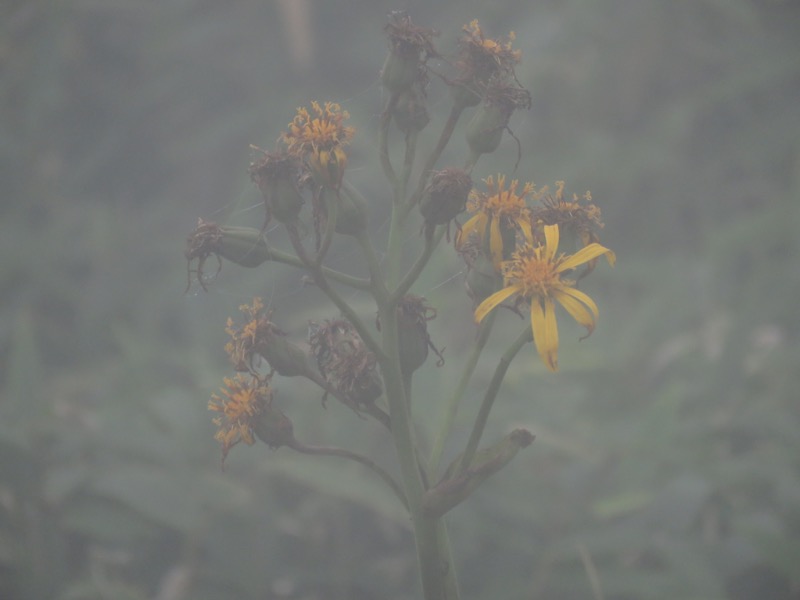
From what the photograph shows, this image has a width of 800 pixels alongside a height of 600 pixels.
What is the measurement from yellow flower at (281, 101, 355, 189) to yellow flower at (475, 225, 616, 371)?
244mm

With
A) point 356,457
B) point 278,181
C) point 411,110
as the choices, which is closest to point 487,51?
point 411,110

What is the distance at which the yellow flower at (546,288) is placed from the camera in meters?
1.03

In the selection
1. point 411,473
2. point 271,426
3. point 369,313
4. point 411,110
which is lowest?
point 411,473

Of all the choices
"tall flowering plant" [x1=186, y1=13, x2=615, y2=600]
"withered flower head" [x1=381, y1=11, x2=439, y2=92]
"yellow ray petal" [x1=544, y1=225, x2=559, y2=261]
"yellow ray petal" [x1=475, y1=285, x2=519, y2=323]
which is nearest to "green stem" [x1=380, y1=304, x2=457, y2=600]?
"tall flowering plant" [x1=186, y1=13, x2=615, y2=600]

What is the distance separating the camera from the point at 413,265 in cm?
111

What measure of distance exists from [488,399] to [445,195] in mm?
256

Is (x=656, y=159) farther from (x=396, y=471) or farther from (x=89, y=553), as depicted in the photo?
(x=89, y=553)

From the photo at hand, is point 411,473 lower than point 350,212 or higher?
lower

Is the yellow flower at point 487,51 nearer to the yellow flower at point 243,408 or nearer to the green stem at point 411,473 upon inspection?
the green stem at point 411,473

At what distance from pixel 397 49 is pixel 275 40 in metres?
2.96

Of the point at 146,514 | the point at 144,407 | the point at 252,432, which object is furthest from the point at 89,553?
the point at 252,432

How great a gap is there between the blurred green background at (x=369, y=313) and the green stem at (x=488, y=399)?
495 millimetres

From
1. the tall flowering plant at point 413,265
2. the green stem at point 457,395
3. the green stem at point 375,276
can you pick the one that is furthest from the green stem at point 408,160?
the green stem at point 457,395

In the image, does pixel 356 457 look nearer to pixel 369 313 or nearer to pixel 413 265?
pixel 413 265
